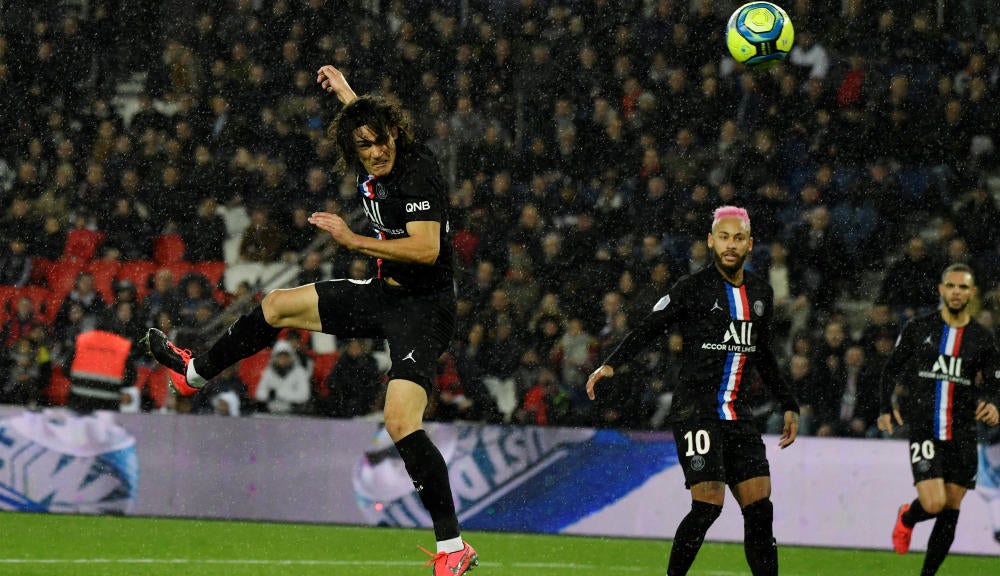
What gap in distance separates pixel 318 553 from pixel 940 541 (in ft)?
13.1

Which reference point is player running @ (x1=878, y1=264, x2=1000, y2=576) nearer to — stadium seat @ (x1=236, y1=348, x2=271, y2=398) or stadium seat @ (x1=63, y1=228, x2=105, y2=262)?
stadium seat @ (x1=236, y1=348, x2=271, y2=398)

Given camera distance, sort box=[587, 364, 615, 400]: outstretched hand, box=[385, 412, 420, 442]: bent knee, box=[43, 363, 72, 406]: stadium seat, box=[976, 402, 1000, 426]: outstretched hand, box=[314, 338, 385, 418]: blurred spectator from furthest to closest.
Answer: box=[43, 363, 72, 406]: stadium seat → box=[314, 338, 385, 418]: blurred spectator → box=[976, 402, 1000, 426]: outstretched hand → box=[587, 364, 615, 400]: outstretched hand → box=[385, 412, 420, 442]: bent knee

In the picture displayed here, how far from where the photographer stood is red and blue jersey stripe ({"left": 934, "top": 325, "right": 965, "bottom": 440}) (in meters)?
→ 8.68

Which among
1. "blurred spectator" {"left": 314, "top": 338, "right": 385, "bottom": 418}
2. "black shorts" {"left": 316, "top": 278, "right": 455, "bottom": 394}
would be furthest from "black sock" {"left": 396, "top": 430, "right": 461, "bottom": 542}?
"blurred spectator" {"left": 314, "top": 338, "right": 385, "bottom": 418}

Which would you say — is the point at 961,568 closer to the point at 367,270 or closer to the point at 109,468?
the point at 367,270

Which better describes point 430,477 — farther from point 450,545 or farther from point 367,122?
point 367,122

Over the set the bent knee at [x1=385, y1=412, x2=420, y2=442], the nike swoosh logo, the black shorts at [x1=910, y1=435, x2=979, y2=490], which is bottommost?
the black shorts at [x1=910, y1=435, x2=979, y2=490]

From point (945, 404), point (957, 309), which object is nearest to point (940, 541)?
point (945, 404)

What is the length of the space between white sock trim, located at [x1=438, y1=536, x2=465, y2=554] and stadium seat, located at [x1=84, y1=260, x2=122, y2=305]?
826 cm

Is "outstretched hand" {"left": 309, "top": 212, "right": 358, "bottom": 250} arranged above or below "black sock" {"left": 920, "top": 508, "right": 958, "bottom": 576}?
above

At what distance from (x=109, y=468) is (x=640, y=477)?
4.23m

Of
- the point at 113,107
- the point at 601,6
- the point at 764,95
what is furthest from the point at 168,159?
the point at 764,95

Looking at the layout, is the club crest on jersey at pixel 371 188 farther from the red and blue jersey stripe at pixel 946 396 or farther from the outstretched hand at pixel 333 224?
the red and blue jersey stripe at pixel 946 396

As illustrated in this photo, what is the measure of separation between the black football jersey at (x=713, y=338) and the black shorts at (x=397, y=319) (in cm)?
100
